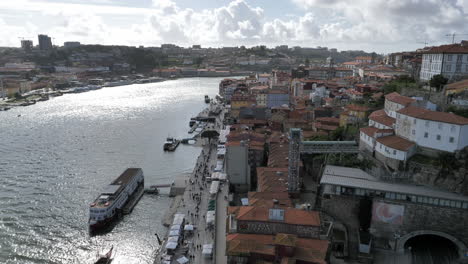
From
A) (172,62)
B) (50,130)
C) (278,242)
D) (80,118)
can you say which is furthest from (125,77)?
(278,242)

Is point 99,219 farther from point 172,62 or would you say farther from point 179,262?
point 172,62

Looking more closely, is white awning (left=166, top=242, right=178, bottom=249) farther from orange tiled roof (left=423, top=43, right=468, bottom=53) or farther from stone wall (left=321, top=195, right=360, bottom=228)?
orange tiled roof (left=423, top=43, right=468, bottom=53)

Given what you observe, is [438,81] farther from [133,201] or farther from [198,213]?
[133,201]

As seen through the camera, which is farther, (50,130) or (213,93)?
(213,93)

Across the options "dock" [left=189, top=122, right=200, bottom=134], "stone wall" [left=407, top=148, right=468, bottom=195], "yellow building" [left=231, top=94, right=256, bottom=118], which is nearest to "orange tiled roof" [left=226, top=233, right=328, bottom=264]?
"stone wall" [left=407, top=148, right=468, bottom=195]

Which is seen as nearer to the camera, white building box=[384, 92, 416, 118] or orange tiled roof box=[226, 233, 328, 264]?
orange tiled roof box=[226, 233, 328, 264]

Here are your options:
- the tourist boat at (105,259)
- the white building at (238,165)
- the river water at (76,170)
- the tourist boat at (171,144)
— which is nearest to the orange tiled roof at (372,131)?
the white building at (238,165)

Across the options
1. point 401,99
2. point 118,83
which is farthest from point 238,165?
point 118,83
